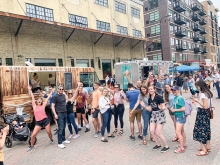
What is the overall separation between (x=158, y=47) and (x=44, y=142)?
3723 cm

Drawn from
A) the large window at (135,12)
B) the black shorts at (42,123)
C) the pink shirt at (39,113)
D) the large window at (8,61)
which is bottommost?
the black shorts at (42,123)

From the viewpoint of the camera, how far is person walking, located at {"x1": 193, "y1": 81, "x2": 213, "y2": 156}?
4.42 m

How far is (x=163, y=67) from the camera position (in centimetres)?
1956

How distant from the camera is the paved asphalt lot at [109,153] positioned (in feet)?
15.2

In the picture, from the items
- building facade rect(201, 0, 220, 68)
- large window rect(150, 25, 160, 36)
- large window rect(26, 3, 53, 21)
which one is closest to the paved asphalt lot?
large window rect(26, 3, 53, 21)

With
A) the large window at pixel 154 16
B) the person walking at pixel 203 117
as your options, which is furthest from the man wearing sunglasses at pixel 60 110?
the large window at pixel 154 16

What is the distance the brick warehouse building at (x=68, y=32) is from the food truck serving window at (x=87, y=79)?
582 cm

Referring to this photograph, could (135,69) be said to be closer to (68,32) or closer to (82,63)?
(82,63)

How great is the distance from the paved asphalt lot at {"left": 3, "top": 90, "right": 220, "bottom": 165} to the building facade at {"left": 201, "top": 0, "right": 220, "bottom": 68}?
6171 centimetres

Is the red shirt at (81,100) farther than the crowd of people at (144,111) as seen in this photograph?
Yes

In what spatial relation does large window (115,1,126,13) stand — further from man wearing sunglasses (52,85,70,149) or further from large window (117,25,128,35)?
man wearing sunglasses (52,85,70,149)

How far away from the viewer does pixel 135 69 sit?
51.9 ft

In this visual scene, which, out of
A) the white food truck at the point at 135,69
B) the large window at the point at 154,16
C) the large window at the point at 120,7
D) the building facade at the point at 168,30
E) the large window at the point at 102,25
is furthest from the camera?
the large window at the point at 154,16

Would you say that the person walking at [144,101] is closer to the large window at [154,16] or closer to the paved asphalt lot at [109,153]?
the paved asphalt lot at [109,153]
